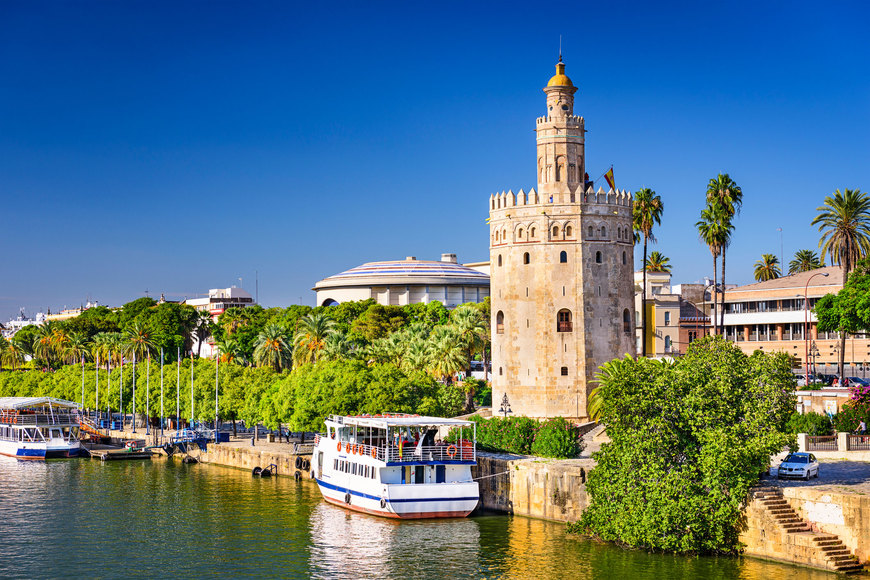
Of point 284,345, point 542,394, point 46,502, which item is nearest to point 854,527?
point 542,394

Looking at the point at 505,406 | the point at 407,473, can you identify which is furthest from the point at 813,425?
the point at 407,473

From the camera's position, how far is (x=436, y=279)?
16638 cm

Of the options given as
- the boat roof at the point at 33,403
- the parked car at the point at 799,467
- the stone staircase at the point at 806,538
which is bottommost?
the stone staircase at the point at 806,538

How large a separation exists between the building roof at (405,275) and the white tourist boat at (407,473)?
388ft

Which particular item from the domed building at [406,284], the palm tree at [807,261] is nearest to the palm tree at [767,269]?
the palm tree at [807,261]

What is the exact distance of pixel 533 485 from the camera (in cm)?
4444

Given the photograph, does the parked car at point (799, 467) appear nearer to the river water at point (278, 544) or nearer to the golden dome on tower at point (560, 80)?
the river water at point (278, 544)

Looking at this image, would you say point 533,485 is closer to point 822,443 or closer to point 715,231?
point 822,443

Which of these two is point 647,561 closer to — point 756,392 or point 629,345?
point 756,392

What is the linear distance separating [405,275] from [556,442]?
120 m

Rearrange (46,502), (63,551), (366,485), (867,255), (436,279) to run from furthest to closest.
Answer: (436,279), (867,255), (46,502), (366,485), (63,551)

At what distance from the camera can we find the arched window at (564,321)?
5841 centimetres

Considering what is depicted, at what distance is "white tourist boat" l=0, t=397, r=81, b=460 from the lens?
75375 millimetres

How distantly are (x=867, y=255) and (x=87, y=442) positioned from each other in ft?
194
